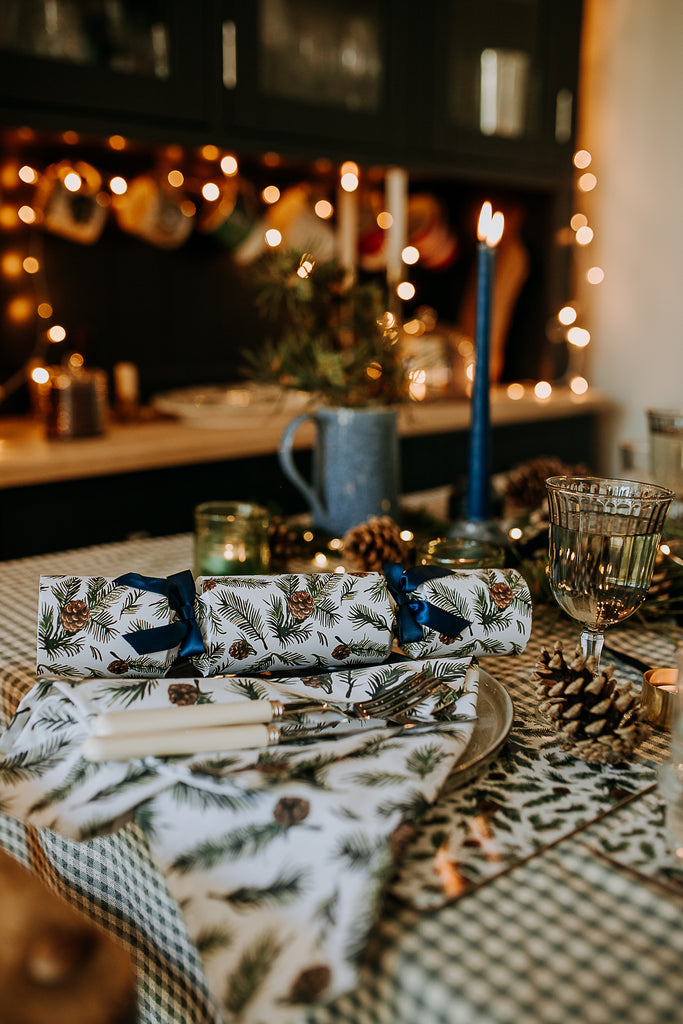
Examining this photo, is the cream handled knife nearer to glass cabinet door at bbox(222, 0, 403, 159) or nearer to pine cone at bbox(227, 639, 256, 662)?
pine cone at bbox(227, 639, 256, 662)

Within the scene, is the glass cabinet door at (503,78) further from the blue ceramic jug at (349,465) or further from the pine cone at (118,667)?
the pine cone at (118,667)

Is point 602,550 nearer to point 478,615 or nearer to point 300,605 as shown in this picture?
point 478,615

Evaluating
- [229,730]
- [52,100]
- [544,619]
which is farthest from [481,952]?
[52,100]

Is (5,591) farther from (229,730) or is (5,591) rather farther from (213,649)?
(229,730)

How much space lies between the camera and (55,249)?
2.01 meters

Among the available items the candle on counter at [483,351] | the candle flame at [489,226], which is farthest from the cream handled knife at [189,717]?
the candle flame at [489,226]

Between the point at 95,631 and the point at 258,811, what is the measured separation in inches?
8.5

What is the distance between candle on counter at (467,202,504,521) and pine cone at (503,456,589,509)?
0.86 ft

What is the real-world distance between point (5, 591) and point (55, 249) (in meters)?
1.36

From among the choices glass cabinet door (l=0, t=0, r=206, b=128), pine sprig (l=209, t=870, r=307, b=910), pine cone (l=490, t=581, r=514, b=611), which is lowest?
pine sprig (l=209, t=870, r=307, b=910)

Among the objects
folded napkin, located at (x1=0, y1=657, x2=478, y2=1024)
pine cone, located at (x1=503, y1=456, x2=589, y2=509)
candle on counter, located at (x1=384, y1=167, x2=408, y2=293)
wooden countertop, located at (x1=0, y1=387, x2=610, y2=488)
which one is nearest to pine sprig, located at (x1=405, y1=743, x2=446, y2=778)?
folded napkin, located at (x1=0, y1=657, x2=478, y2=1024)

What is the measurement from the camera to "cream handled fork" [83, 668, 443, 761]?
0.48 m

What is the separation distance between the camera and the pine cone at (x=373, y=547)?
A: 33.2 inches

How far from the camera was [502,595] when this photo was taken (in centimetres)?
66
